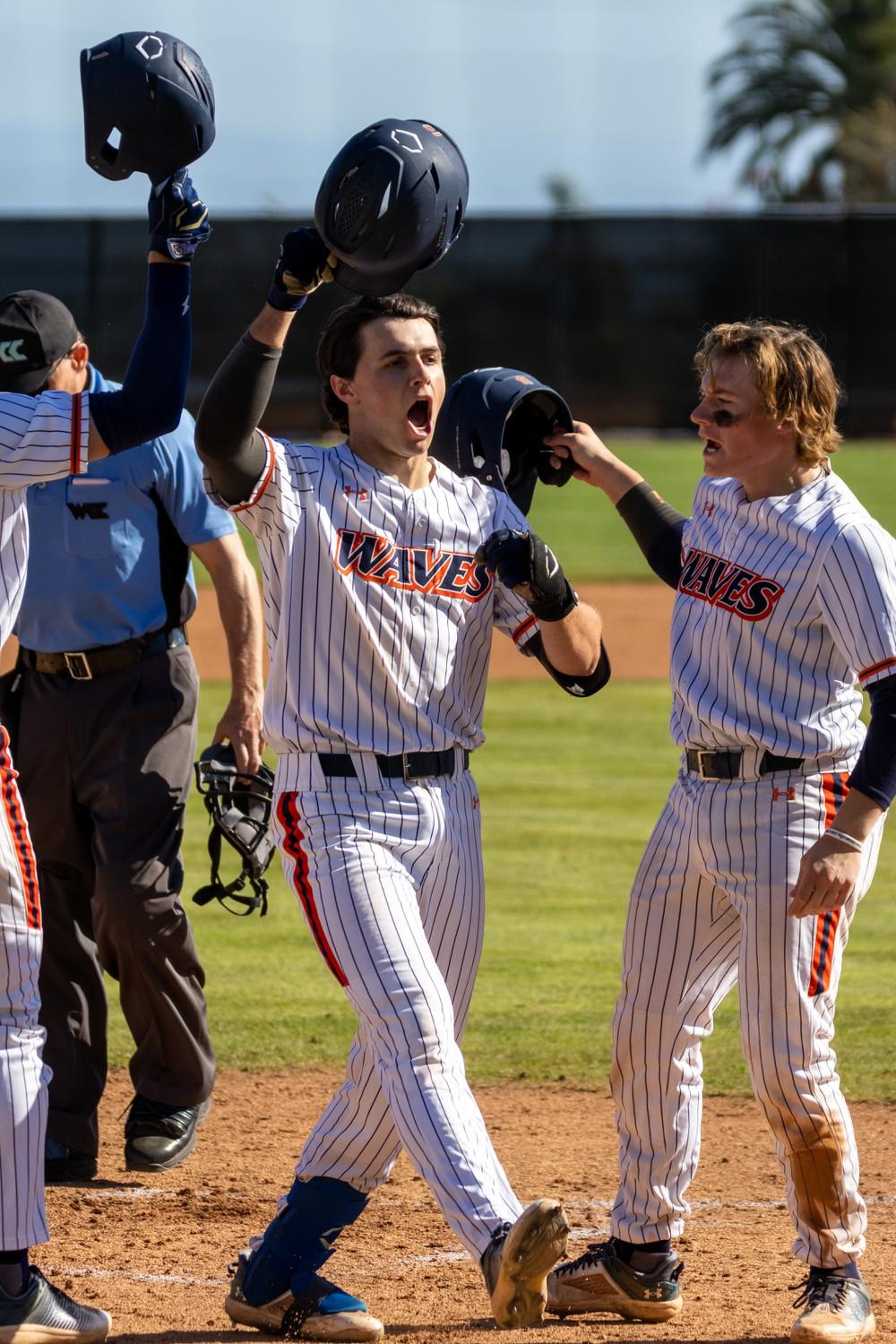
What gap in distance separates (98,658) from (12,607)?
1283mm

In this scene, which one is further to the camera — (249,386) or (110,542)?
(110,542)

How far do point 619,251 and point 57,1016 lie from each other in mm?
21793

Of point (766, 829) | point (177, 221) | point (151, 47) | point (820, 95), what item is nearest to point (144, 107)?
point (151, 47)

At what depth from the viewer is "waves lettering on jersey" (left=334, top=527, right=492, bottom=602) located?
3486 millimetres

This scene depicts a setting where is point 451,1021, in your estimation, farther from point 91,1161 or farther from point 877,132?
point 877,132

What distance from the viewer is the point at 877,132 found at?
4175 centimetres

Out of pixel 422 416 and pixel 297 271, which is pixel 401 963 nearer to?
pixel 422 416

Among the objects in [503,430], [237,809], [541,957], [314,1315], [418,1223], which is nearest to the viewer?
[314,1315]

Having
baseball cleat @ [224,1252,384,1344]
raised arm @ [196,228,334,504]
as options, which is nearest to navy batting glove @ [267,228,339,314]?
raised arm @ [196,228,334,504]

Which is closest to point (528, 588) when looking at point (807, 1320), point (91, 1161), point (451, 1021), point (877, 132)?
point (451, 1021)

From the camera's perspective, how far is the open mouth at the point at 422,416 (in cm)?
355

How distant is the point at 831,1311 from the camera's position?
3400 millimetres

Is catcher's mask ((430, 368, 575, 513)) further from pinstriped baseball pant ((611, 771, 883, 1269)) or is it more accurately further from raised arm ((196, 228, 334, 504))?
pinstriped baseball pant ((611, 771, 883, 1269))

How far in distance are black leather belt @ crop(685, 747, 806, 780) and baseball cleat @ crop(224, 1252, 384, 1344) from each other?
3.97ft
